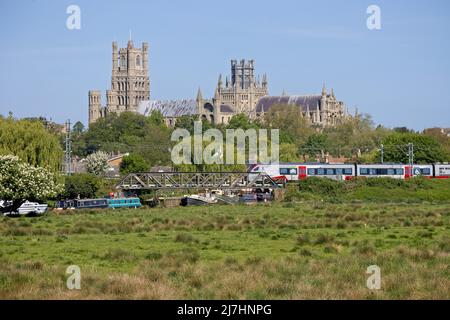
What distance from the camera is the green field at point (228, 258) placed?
23625mm

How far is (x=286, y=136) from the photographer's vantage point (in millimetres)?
152625

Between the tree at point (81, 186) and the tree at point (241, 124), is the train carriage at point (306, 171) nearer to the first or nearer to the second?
the tree at point (81, 186)

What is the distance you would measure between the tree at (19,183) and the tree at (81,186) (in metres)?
17.5

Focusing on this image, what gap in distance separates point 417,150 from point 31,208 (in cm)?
6399

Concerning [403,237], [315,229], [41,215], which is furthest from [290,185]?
[403,237]

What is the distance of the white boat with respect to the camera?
61.7m

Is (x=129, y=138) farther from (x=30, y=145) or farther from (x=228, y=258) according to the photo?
(x=228, y=258)

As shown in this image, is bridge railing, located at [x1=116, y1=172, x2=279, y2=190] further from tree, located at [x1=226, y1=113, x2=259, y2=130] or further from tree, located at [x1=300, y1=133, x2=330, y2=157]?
tree, located at [x1=226, y1=113, x2=259, y2=130]

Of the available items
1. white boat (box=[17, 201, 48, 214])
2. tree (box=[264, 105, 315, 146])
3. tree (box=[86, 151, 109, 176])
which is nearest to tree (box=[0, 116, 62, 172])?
white boat (box=[17, 201, 48, 214])

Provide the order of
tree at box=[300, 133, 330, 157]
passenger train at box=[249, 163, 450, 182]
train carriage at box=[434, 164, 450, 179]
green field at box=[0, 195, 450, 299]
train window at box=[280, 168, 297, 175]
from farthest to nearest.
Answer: tree at box=[300, 133, 330, 157] → train carriage at box=[434, 164, 450, 179] → train window at box=[280, 168, 297, 175] → passenger train at box=[249, 163, 450, 182] → green field at box=[0, 195, 450, 299]

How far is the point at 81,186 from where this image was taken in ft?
262

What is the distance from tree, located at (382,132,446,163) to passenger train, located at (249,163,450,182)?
2199 cm
